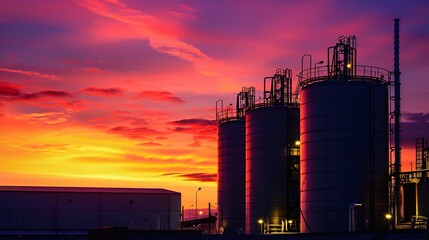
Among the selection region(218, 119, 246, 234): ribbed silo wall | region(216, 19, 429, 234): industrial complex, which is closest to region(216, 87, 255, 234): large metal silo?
region(218, 119, 246, 234): ribbed silo wall

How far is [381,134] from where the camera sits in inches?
2255

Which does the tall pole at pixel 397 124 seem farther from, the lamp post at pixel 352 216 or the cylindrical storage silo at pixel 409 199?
the lamp post at pixel 352 216

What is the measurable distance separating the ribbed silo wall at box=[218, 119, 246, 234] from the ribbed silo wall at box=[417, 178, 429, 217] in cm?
2935

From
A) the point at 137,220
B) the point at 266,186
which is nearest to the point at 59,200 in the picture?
the point at 137,220

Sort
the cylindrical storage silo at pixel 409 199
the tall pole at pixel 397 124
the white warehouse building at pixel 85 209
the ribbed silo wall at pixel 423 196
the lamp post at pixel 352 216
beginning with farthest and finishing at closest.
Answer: the white warehouse building at pixel 85 209
the cylindrical storage silo at pixel 409 199
the tall pole at pixel 397 124
the ribbed silo wall at pixel 423 196
the lamp post at pixel 352 216

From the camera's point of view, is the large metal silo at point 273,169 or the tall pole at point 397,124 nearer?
the tall pole at point 397,124

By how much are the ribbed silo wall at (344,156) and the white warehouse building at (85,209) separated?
125 feet

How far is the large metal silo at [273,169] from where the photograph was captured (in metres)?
70.1

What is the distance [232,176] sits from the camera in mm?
84312

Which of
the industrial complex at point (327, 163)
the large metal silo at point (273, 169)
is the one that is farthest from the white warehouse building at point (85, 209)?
the large metal silo at point (273, 169)

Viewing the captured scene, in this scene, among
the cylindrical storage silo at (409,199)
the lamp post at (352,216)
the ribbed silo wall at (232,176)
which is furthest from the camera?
the ribbed silo wall at (232,176)

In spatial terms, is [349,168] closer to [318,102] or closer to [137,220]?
[318,102]

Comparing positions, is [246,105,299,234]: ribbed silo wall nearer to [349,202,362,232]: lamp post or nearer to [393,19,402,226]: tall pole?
[393,19,402,226]: tall pole

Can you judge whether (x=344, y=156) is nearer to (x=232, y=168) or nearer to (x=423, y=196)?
(x=423, y=196)
